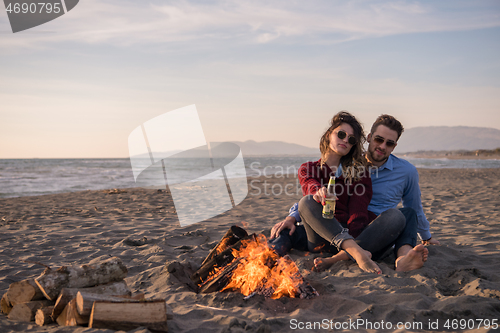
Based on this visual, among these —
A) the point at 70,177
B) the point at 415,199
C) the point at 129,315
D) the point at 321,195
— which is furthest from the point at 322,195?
the point at 70,177

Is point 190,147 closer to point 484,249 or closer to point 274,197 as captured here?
point 484,249

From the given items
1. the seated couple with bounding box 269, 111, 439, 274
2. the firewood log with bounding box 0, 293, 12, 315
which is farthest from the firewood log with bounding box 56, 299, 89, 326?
Answer: the seated couple with bounding box 269, 111, 439, 274

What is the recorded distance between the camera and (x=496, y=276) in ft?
10.5

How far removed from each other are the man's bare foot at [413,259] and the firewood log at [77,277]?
2660 mm

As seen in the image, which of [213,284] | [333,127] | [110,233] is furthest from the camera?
[110,233]

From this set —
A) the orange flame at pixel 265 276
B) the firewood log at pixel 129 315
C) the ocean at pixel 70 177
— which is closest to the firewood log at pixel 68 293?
the firewood log at pixel 129 315

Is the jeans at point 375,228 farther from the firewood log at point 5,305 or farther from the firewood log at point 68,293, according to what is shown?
the firewood log at point 5,305

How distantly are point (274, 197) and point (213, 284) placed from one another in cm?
740

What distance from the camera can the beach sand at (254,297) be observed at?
94.6 inches

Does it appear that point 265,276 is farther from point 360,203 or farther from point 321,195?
point 360,203

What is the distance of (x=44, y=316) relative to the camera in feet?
7.60

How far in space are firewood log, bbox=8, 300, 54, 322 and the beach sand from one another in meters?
0.07

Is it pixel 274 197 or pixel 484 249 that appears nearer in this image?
pixel 484 249

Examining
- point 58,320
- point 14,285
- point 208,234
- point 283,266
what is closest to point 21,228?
point 208,234
